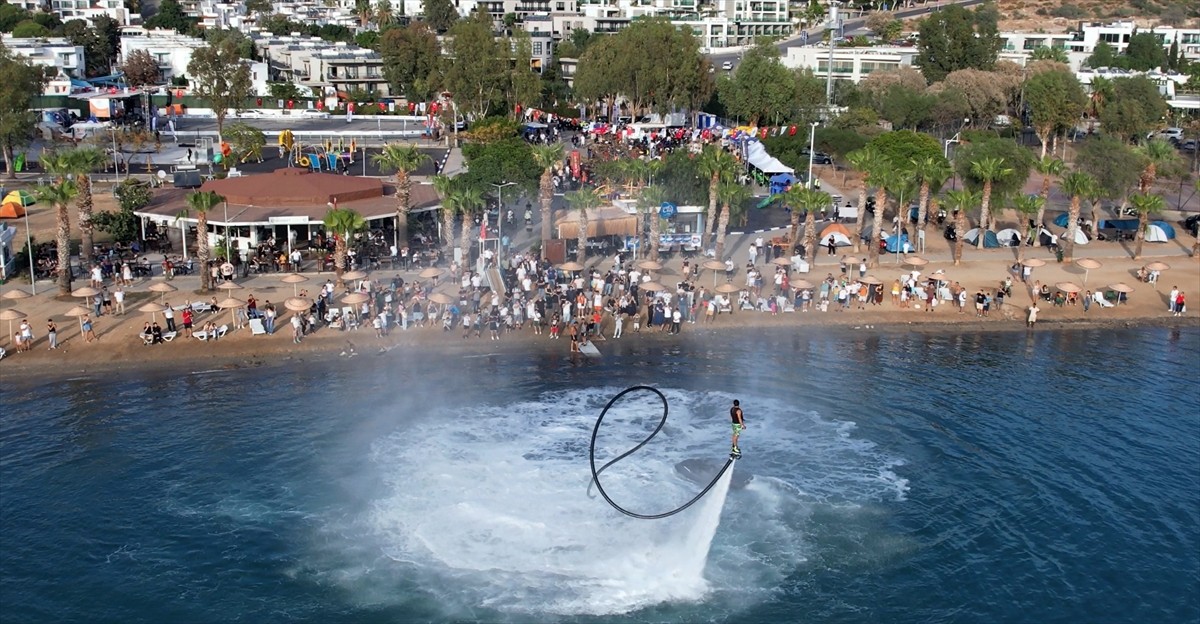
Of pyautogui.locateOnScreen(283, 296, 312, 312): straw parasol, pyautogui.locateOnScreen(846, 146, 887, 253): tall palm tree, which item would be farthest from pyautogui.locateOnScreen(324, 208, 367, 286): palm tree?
pyautogui.locateOnScreen(846, 146, 887, 253): tall palm tree

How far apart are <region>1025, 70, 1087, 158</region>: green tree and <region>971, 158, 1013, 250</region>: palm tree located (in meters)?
38.5

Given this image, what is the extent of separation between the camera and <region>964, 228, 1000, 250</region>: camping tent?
6712cm

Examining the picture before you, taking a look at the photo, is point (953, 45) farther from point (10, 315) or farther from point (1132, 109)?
point (10, 315)

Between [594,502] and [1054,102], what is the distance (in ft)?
265

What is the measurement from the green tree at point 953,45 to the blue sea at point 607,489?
85.6m

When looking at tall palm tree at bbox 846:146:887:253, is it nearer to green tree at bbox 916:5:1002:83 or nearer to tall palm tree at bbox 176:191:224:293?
tall palm tree at bbox 176:191:224:293

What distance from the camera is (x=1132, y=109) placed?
102125 mm

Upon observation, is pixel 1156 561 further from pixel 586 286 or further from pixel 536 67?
pixel 536 67

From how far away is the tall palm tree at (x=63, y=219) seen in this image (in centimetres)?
5212

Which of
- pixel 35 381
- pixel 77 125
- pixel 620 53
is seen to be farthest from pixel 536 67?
pixel 35 381

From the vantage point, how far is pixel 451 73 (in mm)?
112000

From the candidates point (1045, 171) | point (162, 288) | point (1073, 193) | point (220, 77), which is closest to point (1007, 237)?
point (1045, 171)

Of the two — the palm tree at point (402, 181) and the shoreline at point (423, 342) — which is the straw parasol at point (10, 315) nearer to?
the shoreline at point (423, 342)

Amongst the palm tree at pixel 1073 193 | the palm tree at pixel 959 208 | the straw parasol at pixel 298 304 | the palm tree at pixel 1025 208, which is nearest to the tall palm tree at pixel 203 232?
the straw parasol at pixel 298 304
